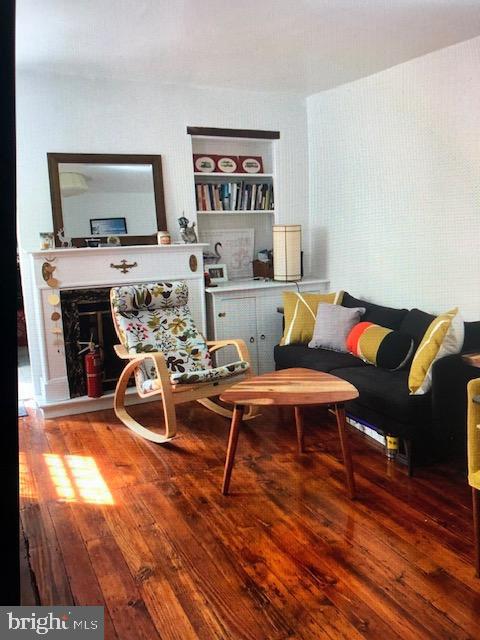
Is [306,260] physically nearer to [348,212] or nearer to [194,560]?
[348,212]

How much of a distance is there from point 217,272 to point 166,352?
3.83 feet

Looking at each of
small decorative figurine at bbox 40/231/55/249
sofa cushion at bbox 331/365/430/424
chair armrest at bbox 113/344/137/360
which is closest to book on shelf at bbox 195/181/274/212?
small decorative figurine at bbox 40/231/55/249

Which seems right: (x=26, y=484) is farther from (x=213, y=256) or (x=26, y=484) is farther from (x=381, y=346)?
(x=213, y=256)

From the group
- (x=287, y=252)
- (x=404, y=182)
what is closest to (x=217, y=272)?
(x=287, y=252)

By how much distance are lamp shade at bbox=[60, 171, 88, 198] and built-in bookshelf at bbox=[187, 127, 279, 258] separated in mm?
899

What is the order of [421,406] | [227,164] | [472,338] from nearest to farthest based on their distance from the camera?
[421,406] → [472,338] → [227,164]

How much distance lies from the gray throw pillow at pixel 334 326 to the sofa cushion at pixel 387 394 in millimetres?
428

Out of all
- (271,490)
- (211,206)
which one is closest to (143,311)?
(211,206)

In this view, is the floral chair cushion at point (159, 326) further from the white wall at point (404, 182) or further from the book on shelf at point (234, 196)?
the white wall at point (404, 182)

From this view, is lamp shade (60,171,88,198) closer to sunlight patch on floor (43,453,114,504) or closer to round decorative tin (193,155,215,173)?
round decorative tin (193,155,215,173)

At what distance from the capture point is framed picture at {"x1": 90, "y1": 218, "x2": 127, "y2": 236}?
3936 mm

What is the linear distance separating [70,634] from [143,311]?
7.98 ft

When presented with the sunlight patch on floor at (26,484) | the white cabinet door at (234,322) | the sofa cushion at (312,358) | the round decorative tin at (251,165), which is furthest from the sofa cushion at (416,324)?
the sunlight patch on floor at (26,484)

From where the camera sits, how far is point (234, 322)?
4176 millimetres
